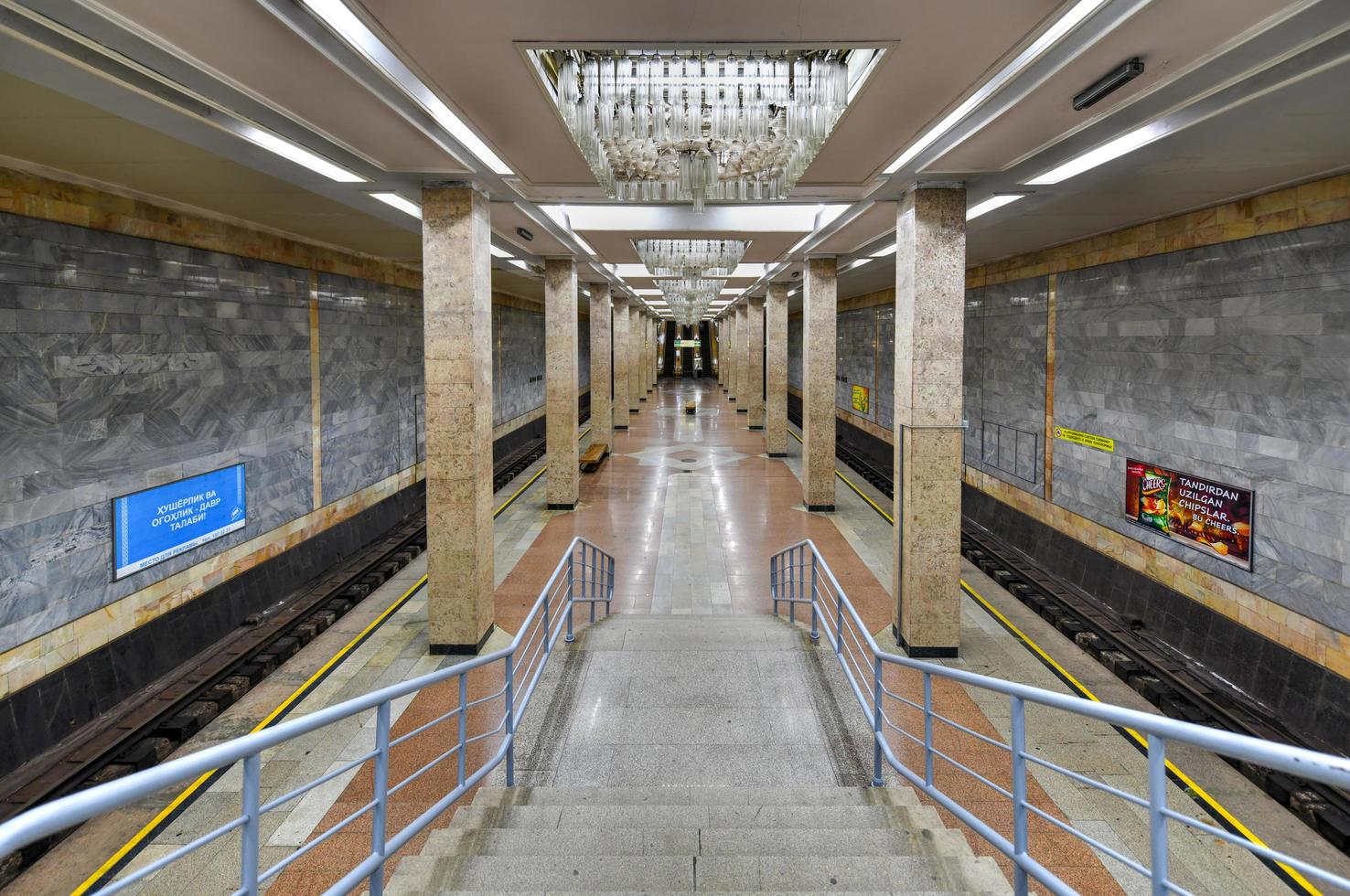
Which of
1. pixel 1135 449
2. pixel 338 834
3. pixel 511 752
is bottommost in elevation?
pixel 338 834

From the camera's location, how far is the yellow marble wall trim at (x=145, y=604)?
6000 millimetres

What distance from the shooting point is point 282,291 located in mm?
9852

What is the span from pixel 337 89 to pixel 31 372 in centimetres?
384

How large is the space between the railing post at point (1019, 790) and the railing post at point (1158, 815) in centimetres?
70

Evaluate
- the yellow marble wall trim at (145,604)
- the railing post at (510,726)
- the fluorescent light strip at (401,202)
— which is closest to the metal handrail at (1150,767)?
the railing post at (510,726)

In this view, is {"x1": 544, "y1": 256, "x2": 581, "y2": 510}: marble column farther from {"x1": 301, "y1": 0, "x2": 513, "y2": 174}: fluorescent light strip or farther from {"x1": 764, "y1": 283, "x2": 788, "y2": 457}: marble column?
{"x1": 301, "y1": 0, "x2": 513, "y2": 174}: fluorescent light strip

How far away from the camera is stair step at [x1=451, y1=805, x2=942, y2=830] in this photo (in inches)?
157

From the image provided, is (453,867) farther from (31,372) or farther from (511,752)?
(31,372)

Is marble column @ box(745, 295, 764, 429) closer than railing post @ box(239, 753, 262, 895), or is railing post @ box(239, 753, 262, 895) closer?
railing post @ box(239, 753, 262, 895)

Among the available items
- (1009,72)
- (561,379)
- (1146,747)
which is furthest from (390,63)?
(561,379)

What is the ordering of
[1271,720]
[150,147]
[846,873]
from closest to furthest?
[846,873], [150,147], [1271,720]

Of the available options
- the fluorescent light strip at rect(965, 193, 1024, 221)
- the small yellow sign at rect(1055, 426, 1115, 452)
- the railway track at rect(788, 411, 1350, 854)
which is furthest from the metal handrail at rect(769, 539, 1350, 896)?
the small yellow sign at rect(1055, 426, 1115, 452)

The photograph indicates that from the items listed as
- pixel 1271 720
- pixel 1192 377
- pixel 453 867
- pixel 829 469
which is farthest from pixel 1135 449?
pixel 453 867

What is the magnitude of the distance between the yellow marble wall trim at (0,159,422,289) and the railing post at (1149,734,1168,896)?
808cm
